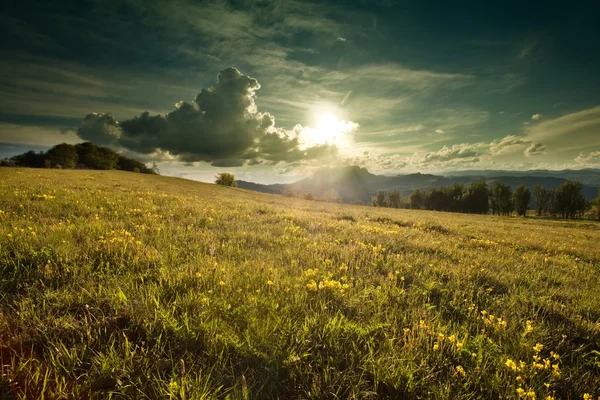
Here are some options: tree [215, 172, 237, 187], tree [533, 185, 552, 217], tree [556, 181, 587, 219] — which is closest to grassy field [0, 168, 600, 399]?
tree [215, 172, 237, 187]

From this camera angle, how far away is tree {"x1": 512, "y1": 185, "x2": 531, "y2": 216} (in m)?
122

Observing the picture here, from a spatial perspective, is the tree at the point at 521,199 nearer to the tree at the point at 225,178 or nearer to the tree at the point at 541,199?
the tree at the point at 541,199

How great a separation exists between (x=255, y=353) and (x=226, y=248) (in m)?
3.76

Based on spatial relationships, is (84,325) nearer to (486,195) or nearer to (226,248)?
(226,248)

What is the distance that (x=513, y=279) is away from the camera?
6062 millimetres

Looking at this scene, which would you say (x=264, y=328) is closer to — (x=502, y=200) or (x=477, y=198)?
(x=477, y=198)

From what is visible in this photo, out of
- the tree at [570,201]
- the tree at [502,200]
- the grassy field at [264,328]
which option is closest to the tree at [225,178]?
the grassy field at [264,328]

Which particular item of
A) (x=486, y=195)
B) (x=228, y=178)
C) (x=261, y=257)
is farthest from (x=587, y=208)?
(x=261, y=257)

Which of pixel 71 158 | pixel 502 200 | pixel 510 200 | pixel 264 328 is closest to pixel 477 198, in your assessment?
pixel 502 200

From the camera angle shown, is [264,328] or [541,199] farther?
[541,199]

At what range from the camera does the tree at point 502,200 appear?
12350 centimetres

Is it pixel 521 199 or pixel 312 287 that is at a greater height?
pixel 521 199

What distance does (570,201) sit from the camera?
115 metres

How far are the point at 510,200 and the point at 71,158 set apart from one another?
18663 cm
